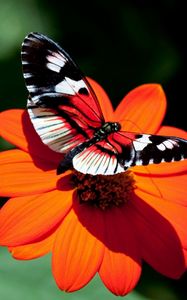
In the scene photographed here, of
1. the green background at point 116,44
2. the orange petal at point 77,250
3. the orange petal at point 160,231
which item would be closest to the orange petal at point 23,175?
the orange petal at point 77,250

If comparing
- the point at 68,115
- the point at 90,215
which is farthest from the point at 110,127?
the point at 90,215

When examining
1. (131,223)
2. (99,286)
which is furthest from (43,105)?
(99,286)

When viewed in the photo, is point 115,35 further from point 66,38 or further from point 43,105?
point 43,105

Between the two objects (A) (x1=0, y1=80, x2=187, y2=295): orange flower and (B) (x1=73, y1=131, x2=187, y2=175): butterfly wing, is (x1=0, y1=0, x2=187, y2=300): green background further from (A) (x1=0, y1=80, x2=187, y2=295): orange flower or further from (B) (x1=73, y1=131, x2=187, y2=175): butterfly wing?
(B) (x1=73, y1=131, x2=187, y2=175): butterfly wing

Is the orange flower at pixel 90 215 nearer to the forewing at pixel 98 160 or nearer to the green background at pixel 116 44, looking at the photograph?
the forewing at pixel 98 160

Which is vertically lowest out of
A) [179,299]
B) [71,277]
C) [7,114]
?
[179,299]

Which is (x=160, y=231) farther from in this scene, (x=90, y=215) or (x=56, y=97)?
(x=56, y=97)
